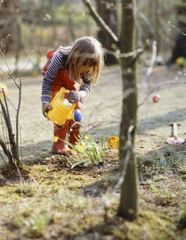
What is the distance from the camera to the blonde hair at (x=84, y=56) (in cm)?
429

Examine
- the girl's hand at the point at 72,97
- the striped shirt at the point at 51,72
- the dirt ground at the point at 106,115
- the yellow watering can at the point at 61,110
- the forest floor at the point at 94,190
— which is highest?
the striped shirt at the point at 51,72

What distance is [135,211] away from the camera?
2.91 metres

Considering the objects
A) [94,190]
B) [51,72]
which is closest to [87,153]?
[94,190]

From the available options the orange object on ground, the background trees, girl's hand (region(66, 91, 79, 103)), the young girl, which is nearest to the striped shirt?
the young girl

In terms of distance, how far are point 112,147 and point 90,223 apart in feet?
6.23

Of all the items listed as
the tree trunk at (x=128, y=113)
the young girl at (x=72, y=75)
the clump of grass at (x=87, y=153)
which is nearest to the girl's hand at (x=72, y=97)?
the young girl at (x=72, y=75)

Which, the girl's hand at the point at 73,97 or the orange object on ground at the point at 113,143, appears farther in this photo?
the orange object on ground at the point at 113,143

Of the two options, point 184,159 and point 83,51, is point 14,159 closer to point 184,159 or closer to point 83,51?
point 83,51

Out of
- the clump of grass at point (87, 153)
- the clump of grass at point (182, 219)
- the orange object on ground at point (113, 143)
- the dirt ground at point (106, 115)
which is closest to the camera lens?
the clump of grass at point (182, 219)

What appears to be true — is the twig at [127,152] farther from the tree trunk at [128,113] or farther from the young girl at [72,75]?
the young girl at [72,75]

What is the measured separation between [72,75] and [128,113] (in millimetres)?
1639

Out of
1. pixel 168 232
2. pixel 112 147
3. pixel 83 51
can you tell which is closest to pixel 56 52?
pixel 83 51

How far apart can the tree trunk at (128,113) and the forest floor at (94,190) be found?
7 cm

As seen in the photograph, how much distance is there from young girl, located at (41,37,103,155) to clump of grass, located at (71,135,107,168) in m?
0.23
